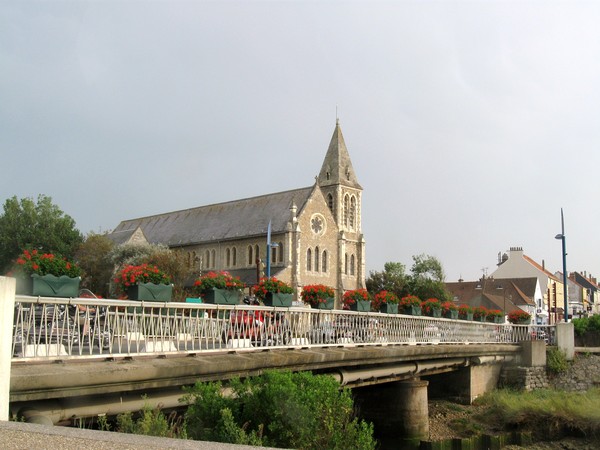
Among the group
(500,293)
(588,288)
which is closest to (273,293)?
(500,293)

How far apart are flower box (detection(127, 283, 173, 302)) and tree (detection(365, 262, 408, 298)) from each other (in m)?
58.2

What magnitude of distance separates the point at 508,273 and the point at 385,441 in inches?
2605

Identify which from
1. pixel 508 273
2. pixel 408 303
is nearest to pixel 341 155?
pixel 508 273

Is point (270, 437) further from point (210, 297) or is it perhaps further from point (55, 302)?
point (210, 297)

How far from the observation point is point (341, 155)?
69.8 m

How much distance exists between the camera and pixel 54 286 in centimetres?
925

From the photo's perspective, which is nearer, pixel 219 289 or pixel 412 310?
pixel 219 289

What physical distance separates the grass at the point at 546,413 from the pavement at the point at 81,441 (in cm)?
1851

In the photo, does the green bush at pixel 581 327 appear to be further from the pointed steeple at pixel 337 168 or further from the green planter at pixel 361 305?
the pointed steeple at pixel 337 168

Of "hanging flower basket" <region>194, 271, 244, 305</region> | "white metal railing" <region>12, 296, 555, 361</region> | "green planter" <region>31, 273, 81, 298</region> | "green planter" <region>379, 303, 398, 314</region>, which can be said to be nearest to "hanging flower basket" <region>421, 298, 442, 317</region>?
"white metal railing" <region>12, 296, 555, 361</region>

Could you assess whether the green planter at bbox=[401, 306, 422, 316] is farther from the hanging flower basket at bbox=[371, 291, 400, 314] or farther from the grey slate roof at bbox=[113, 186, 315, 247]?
the grey slate roof at bbox=[113, 186, 315, 247]

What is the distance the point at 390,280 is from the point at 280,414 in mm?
62223

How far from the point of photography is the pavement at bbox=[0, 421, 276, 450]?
5168 millimetres

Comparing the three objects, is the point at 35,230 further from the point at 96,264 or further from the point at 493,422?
the point at 493,422
